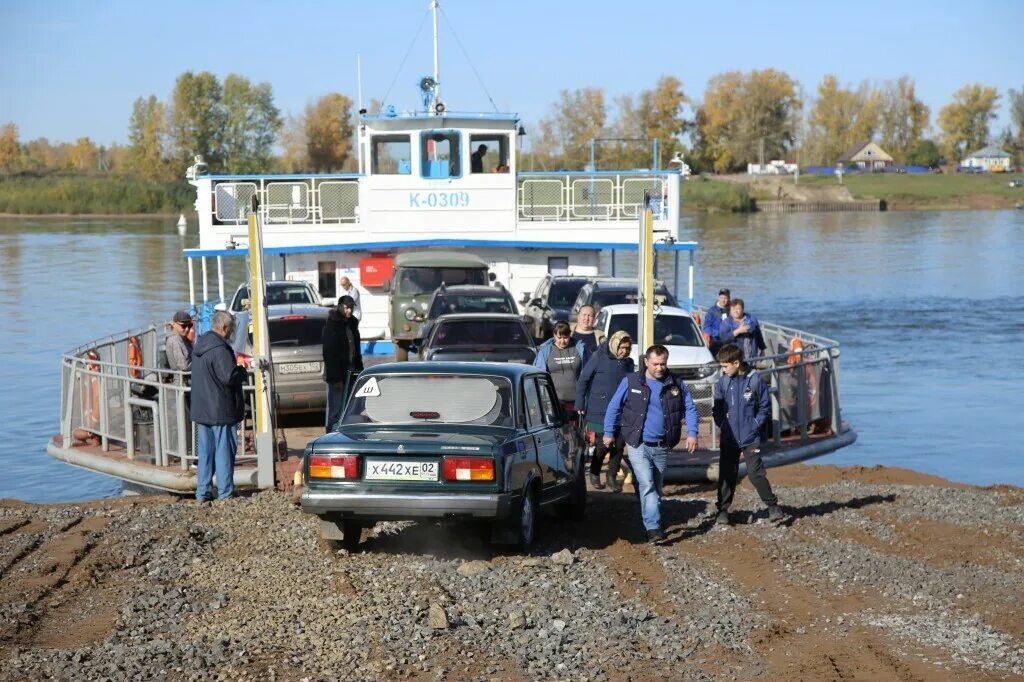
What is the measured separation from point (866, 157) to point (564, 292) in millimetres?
145157

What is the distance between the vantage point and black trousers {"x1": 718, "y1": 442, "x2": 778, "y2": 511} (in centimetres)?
1104

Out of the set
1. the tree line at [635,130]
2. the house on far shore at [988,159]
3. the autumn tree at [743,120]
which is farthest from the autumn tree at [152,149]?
the house on far shore at [988,159]

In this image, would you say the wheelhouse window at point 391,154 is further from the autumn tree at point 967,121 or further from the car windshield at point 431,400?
the autumn tree at point 967,121

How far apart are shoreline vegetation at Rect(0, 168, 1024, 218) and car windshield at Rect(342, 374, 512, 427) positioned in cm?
9065

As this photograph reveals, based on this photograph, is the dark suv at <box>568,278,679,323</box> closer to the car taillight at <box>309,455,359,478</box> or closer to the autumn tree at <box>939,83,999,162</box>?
the car taillight at <box>309,455,359,478</box>

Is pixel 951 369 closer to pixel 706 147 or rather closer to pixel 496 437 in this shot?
A: pixel 496 437

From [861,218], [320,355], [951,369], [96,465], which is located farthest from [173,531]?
[861,218]

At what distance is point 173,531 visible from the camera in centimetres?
1058

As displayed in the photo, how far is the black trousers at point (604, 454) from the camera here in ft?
42.7

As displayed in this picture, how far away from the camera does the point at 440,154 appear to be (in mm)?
26344

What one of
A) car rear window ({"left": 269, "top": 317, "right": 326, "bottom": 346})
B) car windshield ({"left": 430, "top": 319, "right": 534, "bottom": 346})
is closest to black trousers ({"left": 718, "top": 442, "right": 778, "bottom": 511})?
car windshield ({"left": 430, "top": 319, "right": 534, "bottom": 346})

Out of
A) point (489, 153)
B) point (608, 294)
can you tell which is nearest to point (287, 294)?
point (489, 153)

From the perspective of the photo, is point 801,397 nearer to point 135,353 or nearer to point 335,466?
point 335,466

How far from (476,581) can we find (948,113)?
178248 mm
